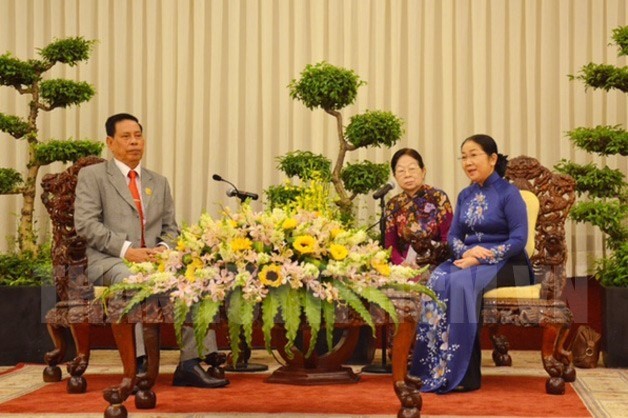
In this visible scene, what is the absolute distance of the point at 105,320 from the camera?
4.39 meters

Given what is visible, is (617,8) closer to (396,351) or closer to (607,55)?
(607,55)

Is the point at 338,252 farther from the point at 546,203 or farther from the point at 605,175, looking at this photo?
the point at 605,175

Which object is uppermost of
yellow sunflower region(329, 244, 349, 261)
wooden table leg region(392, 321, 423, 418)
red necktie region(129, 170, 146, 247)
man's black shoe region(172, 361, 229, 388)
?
red necktie region(129, 170, 146, 247)

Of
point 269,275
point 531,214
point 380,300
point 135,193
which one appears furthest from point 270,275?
point 531,214

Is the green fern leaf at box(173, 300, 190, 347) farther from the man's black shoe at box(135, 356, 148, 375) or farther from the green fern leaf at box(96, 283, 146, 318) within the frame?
the man's black shoe at box(135, 356, 148, 375)

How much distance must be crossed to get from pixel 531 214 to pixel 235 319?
219 cm

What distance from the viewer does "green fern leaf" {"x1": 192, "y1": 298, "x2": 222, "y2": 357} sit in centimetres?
395

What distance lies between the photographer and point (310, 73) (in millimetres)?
6438

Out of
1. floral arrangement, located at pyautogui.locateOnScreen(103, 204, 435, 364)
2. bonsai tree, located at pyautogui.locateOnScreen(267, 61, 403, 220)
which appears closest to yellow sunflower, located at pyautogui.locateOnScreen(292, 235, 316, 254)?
floral arrangement, located at pyautogui.locateOnScreen(103, 204, 435, 364)

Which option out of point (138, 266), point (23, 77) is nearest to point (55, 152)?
point (23, 77)

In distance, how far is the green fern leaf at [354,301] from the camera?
157 inches

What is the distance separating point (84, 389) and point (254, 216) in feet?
4.78

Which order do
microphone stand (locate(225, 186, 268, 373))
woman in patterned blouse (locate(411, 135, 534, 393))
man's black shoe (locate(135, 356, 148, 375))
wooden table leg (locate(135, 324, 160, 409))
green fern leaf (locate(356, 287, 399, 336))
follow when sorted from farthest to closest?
microphone stand (locate(225, 186, 268, 373)), man's black shoe (locate(135, 356, 148, 375)), woman in patterned blouse (locate(411, 135, 534, 393)), wooden table leg (locate(135, 324, 160, 409)), green fern leaf (locate(356, 287, 399, 336))

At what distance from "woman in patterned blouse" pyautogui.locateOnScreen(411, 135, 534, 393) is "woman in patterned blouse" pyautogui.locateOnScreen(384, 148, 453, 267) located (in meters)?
0.35
